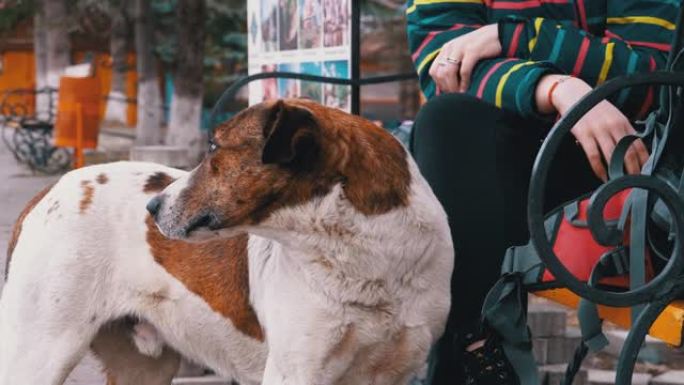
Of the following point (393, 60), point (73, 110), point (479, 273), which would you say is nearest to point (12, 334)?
point (479, 273)

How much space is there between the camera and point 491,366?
3.20 m

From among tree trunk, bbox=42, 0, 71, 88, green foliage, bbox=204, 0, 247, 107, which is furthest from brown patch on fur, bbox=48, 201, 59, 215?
tree trunk, bbox=42, 0, 71, 88

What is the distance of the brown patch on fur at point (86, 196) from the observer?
3.80 m

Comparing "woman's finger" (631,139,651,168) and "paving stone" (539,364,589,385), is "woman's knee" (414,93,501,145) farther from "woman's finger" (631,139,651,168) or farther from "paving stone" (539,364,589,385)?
"paving stone" (539,364,589,385)

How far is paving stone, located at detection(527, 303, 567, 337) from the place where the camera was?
5.66 meters

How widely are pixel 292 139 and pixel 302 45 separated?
3.09 m

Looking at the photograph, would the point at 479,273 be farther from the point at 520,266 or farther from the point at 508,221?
the point at 520,266

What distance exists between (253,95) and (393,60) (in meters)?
Result: 23.7

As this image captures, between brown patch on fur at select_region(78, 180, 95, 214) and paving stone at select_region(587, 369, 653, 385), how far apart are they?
2.70m

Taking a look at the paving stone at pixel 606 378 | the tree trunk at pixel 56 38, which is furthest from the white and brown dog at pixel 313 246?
the tree trunk at pixel 56 38

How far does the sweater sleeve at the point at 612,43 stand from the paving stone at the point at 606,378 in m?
2.58

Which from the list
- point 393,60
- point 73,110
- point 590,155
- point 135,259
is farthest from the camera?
point 393,60

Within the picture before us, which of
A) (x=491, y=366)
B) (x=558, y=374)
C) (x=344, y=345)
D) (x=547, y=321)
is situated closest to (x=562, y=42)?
(x=491, y=366)

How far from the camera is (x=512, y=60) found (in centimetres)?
324
